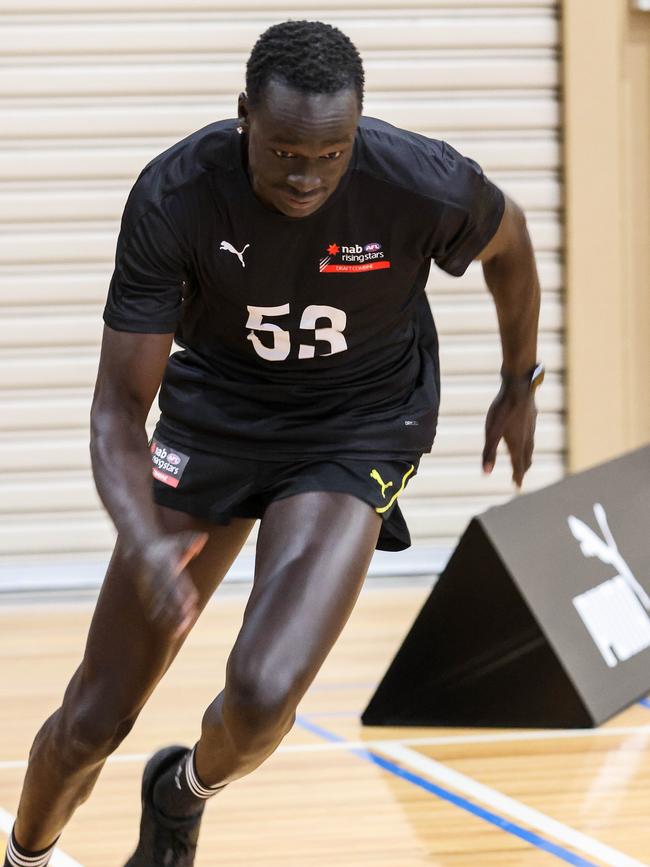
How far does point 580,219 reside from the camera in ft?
25.4

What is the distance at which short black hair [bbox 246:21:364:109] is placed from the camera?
2682 mm

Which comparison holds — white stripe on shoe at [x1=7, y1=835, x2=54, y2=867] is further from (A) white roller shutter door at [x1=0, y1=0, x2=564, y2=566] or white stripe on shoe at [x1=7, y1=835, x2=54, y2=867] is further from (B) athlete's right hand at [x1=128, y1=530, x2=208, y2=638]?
(A) white roller shutter door at [x1=0, y1=0, x2=564, y2=566]

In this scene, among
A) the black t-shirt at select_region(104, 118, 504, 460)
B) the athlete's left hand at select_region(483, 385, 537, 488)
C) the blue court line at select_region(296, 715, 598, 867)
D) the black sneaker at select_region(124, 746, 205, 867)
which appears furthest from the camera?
the blue court line at select_region(296, 715, 598, 867)

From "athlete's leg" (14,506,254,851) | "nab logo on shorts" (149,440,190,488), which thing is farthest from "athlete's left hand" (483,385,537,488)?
"athlete's leg" (14,506,254,851)

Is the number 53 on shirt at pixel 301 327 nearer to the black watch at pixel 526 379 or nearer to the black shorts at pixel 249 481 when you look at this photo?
the black shorts at pixel 249 481

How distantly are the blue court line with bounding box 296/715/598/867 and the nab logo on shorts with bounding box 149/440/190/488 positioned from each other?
1.41 metres

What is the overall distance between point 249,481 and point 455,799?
1460mm

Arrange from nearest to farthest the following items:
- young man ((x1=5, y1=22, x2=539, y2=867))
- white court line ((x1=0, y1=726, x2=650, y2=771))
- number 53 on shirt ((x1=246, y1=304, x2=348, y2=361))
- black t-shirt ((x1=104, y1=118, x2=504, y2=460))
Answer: young man ((x1=5, y1=22, x2=539, y2=867)) < black t-shirt ((x1=104, y1=118, x2=504, y2=460)) < number 53 on shirt ((x1=246, y1=304, x2=348, y2=361)) < white court line ((x1=0, y1=726, x2=650, y2=771))

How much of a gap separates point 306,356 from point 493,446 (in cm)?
66

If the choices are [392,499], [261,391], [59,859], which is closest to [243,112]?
[261,391]

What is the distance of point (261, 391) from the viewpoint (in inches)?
125

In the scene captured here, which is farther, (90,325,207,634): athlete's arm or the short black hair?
(90,325,207,634): athlete's arm

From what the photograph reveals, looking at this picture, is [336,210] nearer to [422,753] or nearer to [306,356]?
[306,356]

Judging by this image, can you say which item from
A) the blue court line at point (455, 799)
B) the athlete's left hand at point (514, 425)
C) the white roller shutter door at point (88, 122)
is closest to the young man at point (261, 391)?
the athlete's left hand at point (514, 425)
